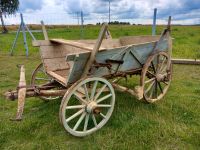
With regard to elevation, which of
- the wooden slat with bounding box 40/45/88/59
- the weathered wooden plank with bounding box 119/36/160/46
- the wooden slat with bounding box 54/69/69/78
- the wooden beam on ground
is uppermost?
the weathered wooden plank with bounding box 119/36/160/46

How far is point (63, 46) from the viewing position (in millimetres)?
4598

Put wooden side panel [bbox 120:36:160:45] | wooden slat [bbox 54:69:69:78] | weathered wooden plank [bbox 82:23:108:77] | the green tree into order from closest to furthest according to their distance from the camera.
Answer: weathered wooden plank [bbox 82:23:108:77] < wooden slat [bbox 54:69:69:78] < wooden side panel [bbox 120:36:160:45] < the green tree

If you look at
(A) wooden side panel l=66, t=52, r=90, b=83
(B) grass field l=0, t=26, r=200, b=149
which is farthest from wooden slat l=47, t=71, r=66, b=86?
(B) grass field l=0, t=26, r=200, b=149

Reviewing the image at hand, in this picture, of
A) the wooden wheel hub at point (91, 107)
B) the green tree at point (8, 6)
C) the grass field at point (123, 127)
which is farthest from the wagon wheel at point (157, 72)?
the green tree at point (8, 6)

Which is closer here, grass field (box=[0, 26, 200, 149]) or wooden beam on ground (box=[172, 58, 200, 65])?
grass field (box=[0, 26, 200, 149])

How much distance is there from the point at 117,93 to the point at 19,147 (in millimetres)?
2310

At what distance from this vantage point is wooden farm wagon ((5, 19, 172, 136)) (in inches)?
126

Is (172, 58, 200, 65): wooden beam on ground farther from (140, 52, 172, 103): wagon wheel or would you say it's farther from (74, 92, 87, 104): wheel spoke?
(74, 92, 87, 104): wheel spoke

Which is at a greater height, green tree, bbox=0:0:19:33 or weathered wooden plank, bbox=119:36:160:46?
green tree, bbox=0:0:19:33

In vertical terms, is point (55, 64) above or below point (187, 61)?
above

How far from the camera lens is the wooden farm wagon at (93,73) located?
321 cm

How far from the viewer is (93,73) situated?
141 inches

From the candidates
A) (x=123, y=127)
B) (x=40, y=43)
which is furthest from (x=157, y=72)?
(x=40, y=43)

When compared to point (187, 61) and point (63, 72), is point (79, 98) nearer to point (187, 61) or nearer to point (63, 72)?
point (63, 72)
